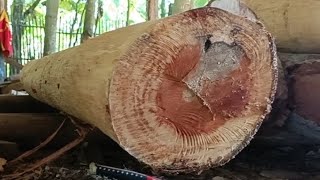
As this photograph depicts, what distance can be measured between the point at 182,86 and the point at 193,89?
53 millimetres

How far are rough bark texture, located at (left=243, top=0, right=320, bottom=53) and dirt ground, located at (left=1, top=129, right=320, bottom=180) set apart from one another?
68 centimetres

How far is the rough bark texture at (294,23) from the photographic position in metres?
3.04

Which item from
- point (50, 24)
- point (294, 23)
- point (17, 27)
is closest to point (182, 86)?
point (294, 23)

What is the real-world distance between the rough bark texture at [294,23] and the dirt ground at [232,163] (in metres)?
0.68

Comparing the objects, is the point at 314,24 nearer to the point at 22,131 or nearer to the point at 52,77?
the point at 52,77

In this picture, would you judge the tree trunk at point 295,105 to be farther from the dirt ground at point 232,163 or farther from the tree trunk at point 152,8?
the tree trunk at point 152,8

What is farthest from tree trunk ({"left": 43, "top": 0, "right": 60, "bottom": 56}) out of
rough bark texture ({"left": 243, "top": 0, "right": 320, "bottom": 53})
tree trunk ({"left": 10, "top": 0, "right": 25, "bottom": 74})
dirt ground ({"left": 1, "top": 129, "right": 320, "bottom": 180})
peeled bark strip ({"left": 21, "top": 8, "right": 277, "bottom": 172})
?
peeled bark strip ({"left": 21, "top": 8, "right": 277, "bottom": 172})

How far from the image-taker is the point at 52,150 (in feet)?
12.3

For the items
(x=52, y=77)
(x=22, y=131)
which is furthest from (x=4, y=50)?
(x=52, y=77)

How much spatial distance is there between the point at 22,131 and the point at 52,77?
720mm

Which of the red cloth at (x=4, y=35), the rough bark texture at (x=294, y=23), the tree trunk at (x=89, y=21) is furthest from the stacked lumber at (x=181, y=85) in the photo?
the tree trunk at (x=89, y=21)

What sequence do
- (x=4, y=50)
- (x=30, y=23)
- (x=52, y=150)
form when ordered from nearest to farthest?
(x=52, y=150), (x=4, y=50), (x=30, y=23)

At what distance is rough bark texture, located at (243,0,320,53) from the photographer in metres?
3.04

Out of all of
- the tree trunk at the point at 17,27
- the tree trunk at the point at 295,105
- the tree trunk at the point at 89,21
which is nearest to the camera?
the tree trunk at the point at 295,105
